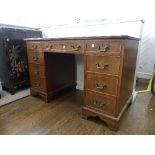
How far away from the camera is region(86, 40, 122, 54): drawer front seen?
42.3 inches

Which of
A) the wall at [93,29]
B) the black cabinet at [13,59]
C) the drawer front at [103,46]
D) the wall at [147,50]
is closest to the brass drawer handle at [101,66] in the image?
the drawer front at [103,46]

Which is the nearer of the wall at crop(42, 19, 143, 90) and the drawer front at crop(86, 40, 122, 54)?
the drawer front at crop(86, 40, 122, 54)

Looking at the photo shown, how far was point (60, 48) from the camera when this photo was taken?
4.73 feet

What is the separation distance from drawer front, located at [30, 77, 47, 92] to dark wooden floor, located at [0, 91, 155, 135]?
0.58 ft

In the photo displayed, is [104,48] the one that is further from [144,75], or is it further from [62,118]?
[144,75]

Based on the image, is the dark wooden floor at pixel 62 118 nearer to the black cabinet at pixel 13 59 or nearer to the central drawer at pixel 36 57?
the black cabinet at pixel 13 59

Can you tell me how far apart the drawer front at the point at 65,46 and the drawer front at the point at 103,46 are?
9 cm

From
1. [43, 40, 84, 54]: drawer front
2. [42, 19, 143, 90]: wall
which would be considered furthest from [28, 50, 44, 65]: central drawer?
[42, 19, 143, 90]: wall

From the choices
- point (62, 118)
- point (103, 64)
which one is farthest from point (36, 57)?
point (103, 64)

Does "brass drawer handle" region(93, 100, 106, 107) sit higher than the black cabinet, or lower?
lower

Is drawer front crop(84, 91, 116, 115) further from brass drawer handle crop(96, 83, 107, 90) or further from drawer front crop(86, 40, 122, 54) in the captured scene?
drawer front crop(86, 40, 122, 54)

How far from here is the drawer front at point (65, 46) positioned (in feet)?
4.20

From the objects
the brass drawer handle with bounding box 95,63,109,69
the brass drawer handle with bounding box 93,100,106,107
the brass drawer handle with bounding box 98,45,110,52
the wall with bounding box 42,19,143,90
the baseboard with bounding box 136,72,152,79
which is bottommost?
the baseboard with bounding box 136,72,152,79

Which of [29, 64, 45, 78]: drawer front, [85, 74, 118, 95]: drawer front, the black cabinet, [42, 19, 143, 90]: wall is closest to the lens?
[85, 74, 118, 95]: drawer front
